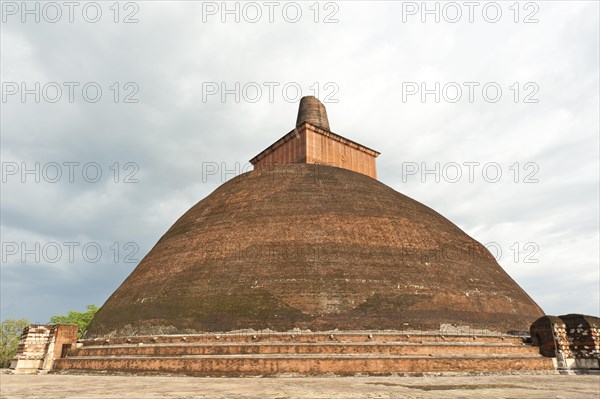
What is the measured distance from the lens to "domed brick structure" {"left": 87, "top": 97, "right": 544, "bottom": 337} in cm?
1266

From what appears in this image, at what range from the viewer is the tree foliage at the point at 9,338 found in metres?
30.5

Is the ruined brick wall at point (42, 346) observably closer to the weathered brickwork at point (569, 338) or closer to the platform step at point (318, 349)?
the platform step at point (318, 349)

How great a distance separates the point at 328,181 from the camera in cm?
1778

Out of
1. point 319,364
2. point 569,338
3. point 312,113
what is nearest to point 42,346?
point 319,364

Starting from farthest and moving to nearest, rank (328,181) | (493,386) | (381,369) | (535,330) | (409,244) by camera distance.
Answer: (328,181), (409,244), (535,330), (381,369), (493,386)

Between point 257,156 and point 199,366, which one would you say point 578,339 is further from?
point 257,156

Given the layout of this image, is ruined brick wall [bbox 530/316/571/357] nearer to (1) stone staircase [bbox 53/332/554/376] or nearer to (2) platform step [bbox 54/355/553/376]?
(1) stone staircase [bbox 53/332/554/376]

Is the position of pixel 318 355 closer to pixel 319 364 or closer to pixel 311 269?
pixel 319 364

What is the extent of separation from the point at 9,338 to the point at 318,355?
102ft

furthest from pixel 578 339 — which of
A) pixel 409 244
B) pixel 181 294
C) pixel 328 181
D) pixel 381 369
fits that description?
pixel 181 294

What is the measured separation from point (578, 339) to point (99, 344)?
14.9m

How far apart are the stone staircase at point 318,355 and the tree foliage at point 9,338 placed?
2316 cm

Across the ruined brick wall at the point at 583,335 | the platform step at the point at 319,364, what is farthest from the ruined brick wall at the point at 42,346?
the ruined brick wall at the point at 583,335

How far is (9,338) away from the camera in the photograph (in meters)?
31.8
